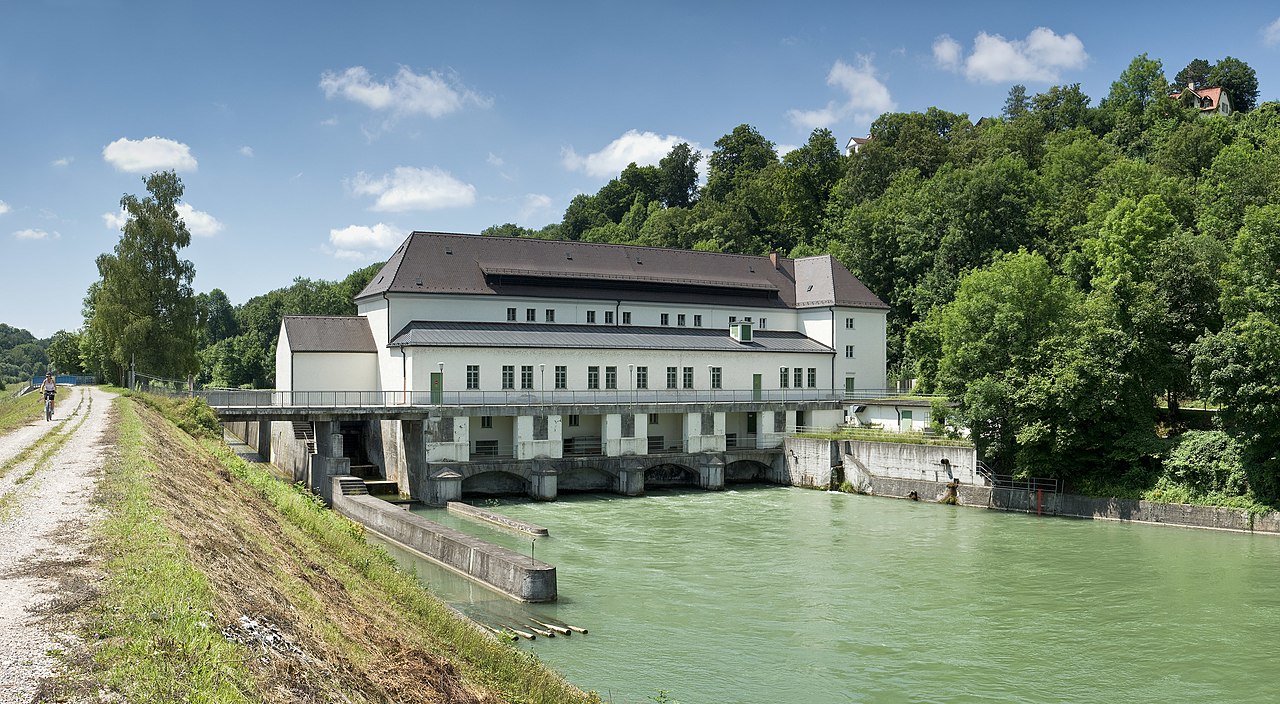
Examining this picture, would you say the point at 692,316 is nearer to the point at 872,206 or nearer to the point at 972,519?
the point at 972,519

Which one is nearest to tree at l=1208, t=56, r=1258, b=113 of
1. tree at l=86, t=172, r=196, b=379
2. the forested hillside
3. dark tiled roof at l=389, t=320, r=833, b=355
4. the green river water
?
the forested hillside

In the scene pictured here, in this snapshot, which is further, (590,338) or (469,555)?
(590,338)

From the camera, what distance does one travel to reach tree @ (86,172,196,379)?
4759cm

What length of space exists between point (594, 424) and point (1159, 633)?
28.1 metres

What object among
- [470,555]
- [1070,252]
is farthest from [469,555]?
[1070,252]

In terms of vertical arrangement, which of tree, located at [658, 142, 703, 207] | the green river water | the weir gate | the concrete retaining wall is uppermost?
tree, located at [658, 142, 703, 207]

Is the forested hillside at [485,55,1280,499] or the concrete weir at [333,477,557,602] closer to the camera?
the concrete weir at [333,477,557,602]

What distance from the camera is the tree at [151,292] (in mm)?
47594

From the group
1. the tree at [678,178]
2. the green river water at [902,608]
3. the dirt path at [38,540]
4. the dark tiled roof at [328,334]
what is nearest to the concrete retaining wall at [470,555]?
the green river water at [902,608]

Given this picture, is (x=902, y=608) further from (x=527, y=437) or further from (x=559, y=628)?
(x=527, y=437)

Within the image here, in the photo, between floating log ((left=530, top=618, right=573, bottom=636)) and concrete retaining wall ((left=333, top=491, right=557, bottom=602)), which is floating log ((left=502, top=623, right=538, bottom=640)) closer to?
floating log ((left=530, top=618, right=573, bottom=636))

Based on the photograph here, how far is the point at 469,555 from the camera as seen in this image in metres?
22.5

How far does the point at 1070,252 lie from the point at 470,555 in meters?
40.5

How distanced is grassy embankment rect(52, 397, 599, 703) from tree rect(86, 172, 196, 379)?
32.0 m
